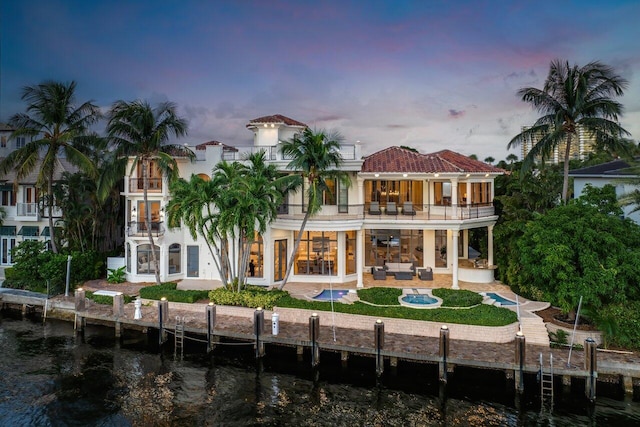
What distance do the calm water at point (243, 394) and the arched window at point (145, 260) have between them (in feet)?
26.1

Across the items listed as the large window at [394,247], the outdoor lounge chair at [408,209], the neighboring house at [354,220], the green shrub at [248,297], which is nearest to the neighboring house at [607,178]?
the neighboring house at [354,220]

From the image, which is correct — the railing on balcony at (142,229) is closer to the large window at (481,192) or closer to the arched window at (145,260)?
the arched window at (145,260)

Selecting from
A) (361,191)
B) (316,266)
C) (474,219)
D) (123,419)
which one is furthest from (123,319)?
(474,219)

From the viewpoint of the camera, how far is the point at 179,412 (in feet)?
43.5

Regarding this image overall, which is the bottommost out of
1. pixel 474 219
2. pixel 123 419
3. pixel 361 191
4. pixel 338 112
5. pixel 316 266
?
pixel 123 419

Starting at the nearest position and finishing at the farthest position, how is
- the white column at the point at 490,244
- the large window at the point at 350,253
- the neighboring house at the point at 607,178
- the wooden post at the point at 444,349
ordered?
the wooden post at the point at 444,349, the neighboring house at the point at 607,178, the large window at the point at 350,253, the white column at the point at 490,244

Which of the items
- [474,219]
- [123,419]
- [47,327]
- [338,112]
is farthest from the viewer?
[338,112]

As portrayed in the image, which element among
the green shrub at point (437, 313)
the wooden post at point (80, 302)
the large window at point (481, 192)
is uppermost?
the large window at point (481, 192)

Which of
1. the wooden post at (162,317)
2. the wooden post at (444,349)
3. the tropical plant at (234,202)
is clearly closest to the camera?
the wooden post at (444,349)

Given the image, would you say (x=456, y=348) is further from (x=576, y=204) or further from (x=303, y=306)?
(x=576, y=204)

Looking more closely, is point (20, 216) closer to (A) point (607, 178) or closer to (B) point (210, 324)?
(B) point (210, 324)

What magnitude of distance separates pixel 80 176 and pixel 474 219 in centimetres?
2753

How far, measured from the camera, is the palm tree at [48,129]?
2602cm

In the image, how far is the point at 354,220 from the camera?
2336cm
